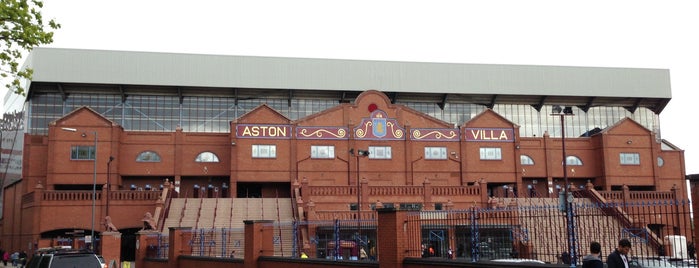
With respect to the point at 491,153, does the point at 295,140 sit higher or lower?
higher

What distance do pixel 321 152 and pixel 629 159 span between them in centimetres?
2850

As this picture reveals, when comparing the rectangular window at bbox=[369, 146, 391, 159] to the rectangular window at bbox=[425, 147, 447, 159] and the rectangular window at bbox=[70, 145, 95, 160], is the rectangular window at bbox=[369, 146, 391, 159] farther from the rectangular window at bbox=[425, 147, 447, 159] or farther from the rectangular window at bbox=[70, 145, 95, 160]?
the rectangular window at bbox=[70, 145, 95, 160]

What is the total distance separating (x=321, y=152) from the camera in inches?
2276

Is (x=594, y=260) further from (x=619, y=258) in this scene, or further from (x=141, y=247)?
(x=141, y=247)

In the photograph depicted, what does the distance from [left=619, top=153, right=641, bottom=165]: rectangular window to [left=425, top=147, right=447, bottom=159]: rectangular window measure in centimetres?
1734

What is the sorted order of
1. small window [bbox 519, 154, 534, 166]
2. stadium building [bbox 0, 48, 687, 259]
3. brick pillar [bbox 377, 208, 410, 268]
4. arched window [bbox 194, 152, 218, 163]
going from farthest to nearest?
small window [bbox 519, 154, 534, 166] < arched window [bbox 194, 152, 218, 163] < stadium building [bbox 0, 48, 687, 259] < brick pillar [bbox 377, 208, 410, 268]

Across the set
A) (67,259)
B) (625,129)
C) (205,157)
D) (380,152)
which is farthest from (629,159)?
(67,259)

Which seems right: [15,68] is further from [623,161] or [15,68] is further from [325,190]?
[623,161]

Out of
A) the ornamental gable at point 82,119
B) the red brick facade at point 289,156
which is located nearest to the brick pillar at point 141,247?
the red brick facade at point 289,156

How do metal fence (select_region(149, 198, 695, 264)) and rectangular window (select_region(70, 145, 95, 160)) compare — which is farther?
rectangular window (select_region(70, 145, 95, 160))

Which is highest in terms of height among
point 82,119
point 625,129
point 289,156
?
point 82,119

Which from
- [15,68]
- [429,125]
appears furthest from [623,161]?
[15,68]

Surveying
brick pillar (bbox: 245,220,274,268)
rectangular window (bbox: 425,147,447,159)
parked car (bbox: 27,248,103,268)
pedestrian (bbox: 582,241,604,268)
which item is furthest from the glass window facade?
pedestrian (bbox: 582,241,604,268)

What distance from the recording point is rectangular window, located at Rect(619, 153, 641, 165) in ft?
211
